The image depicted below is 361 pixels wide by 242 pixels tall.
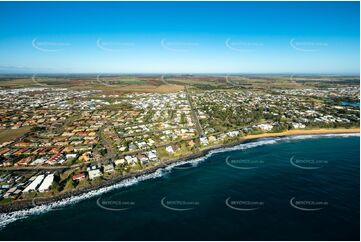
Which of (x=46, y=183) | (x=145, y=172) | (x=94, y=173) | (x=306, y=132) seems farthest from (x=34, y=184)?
(x=306, y=132)

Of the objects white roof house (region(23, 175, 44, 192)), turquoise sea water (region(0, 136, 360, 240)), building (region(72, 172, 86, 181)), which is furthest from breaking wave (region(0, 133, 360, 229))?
white roof house (region(23, 175, 44, 192))

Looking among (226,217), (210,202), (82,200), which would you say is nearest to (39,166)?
(82,200)

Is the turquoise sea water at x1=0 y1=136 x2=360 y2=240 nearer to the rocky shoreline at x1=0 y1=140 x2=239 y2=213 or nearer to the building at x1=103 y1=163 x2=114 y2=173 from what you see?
the rocky shoreline at x1=0 y1=140 x2=239 y2=213

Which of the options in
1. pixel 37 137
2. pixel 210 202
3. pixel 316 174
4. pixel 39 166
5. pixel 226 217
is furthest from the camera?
pixel 37 137

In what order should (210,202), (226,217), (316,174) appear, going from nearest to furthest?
1. (226,217)
2. (210,202)
3. (316,174)

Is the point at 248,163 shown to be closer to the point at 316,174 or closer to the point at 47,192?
the point at 316,174

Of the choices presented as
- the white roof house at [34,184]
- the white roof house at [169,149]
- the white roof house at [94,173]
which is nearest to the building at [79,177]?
the white roof house at [94,173]
